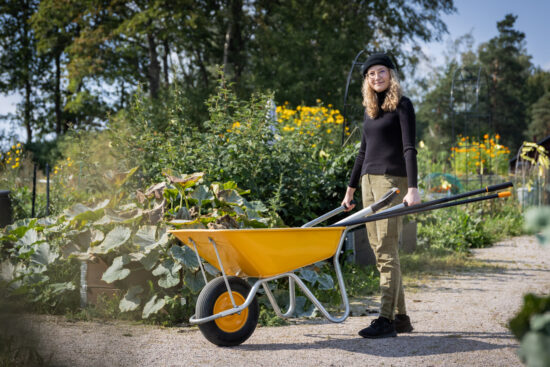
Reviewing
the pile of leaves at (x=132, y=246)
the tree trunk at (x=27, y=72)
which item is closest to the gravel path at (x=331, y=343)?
the pile of leaves at (x=132, y=246)

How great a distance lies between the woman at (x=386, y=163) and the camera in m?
2.71

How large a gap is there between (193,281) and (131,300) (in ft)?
1.29

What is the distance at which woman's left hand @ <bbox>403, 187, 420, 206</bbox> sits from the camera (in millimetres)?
2533

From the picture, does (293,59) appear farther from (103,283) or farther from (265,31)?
(103,283)

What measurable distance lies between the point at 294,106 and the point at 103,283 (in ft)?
36.8

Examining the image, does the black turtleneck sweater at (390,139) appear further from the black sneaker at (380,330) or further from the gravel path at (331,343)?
the gravel path at (331,343)

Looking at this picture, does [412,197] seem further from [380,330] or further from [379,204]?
[380,330]

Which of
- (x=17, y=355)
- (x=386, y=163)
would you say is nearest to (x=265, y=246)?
(x=386, y=163)

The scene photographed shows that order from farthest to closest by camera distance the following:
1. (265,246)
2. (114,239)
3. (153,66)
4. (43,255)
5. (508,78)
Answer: (508,78) → (153,66) → (43,255) → (114,239) → (265,246)

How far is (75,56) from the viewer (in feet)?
44.9

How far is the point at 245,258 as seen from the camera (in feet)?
8.00

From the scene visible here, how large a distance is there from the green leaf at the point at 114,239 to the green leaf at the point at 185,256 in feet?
1.21

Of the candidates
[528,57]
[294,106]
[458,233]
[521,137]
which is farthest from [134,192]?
[528,57]

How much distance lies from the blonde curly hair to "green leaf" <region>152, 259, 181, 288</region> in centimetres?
143
